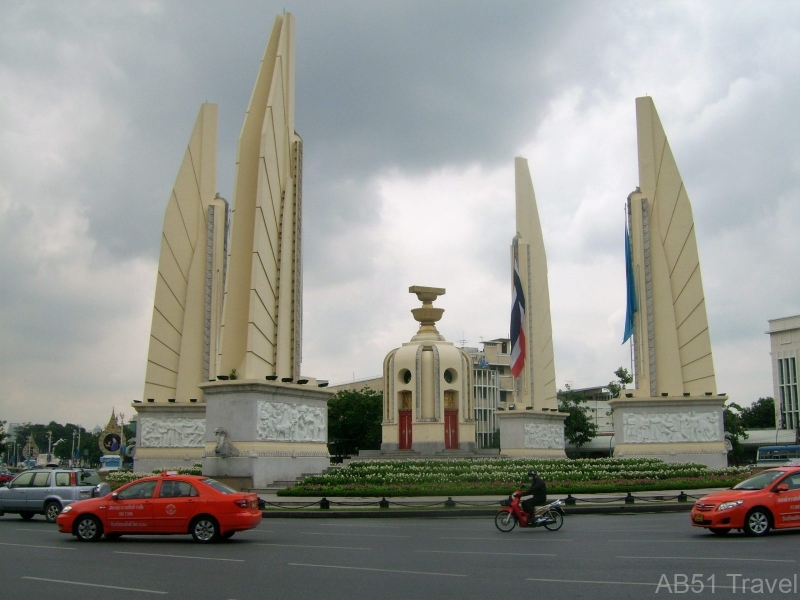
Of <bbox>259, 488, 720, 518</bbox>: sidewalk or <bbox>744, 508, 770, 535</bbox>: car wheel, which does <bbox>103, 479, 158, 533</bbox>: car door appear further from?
<bbox>744, 508, 770, 535</bbox>: car wheel

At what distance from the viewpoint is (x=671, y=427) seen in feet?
107

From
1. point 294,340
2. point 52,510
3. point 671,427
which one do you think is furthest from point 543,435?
point 52,510

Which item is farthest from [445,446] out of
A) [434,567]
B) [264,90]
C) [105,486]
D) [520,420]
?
[434,567]

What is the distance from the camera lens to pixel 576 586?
898cm

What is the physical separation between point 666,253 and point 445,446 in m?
17.4

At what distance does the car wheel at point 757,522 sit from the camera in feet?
45.6

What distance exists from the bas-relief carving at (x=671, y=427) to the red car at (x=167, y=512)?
2206 cm

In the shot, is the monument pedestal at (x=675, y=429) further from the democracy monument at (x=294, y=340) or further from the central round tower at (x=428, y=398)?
the central round tower at (x=428, y=398)

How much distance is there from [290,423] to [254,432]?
1.95 meters

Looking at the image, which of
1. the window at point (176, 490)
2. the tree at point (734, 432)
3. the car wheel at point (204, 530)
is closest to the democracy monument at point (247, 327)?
the window at point (176, 490)

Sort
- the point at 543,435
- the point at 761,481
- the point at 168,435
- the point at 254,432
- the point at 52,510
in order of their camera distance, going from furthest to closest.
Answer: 1. the point at 543,435
2. the point at 168,435
3. the point at 254,432
4. the point at 52,510
5. the point at 761,481

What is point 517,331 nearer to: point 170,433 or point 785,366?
point 170,433

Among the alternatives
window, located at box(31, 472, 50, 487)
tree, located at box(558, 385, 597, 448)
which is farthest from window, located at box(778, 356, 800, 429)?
window, located at box(31, 472, 50, 487)

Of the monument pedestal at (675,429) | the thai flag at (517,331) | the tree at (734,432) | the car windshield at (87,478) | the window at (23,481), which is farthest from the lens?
the tree at (734,432)
